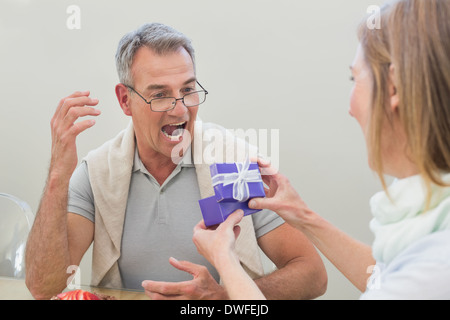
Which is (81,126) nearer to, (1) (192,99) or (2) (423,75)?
(1) (192,99)

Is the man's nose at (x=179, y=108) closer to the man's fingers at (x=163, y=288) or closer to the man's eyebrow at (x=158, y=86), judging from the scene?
the man's eyebrow at (x=158, y=86)

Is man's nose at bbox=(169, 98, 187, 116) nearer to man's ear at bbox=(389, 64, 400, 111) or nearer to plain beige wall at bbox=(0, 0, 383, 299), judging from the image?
plain beige wall at bbox=(0, 0, 383, 299)

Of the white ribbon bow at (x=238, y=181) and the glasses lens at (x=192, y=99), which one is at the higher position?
the glasses lens at (x=192, y=99)

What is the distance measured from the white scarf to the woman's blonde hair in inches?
1.2

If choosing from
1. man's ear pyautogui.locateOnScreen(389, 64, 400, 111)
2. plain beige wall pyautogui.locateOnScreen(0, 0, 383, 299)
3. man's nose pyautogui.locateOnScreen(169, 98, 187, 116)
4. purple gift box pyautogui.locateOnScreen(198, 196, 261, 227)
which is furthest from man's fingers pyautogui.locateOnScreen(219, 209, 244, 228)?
plain beige wall pyautogui.locateOnScreen(0, 0, 383, 299)

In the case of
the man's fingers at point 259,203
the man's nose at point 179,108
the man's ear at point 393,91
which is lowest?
the man's fingers at point 259,203

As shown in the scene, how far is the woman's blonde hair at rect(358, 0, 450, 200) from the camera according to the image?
2.77 ft

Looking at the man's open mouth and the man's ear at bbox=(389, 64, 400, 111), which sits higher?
the man's ear at bbox=(389, 64, 400, 111)

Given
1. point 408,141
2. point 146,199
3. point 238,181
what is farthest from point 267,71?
point 408,141

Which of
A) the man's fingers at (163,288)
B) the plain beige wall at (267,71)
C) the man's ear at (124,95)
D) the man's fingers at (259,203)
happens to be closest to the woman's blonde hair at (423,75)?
the man's fingers at (259,203)

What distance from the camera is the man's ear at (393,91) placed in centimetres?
90

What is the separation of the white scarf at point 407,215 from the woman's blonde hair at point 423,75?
0.10ft
